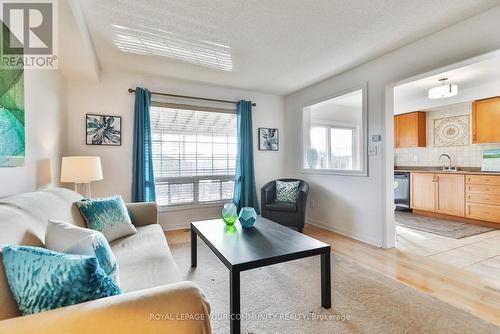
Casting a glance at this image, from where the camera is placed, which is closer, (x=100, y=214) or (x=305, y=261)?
(x=100, y=214)

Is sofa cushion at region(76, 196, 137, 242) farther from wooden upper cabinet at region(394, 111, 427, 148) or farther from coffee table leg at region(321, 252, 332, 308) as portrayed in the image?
wooden upper cabinet at region(394, 111, 427, 148)

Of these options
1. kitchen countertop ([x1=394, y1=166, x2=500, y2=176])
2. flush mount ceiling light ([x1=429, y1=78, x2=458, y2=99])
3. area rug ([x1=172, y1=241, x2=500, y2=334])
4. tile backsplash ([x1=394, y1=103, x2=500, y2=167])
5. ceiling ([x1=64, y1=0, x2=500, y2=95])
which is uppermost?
ceiling ([x1=64, y1=0, x2=500, y2=95])

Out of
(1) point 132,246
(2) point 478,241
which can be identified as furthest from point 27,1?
(2) point 478,241

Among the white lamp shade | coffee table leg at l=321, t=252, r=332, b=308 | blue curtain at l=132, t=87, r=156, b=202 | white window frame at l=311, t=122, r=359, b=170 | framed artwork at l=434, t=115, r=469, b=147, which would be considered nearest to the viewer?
coffee table leg at l=321, t=252, r=332, b=308

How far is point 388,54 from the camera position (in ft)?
9.58

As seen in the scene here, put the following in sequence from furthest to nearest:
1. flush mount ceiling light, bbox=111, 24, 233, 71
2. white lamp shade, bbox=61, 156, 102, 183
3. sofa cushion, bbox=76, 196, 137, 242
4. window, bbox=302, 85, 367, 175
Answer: window, bbox=302, 85, 367, 175, white lamp shade, bbox=61, 156, 102, 183, flush mount ceiling light, bbox=111, 24, 233, 71, sofa cushion, bbox=76, 196, 137, 242

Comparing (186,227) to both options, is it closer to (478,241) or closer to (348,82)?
(348,82)

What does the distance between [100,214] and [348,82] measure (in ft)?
11.1

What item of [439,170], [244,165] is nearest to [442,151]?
[439,170]

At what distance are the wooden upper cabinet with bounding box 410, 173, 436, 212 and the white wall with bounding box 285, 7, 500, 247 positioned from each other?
2.29m

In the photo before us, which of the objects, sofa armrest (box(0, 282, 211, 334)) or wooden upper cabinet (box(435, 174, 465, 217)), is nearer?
sofa armrest (box(0, 282, 211, 334))

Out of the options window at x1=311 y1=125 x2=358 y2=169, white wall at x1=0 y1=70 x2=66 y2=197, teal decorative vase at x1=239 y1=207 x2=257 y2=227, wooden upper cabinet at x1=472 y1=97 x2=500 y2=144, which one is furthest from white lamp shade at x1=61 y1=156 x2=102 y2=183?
wooden upper cabinet at x1=472 y1=97 x2=500 y2=144

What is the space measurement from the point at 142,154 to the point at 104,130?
0.60 m

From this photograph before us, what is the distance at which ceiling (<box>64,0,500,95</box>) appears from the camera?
2.04 meters
